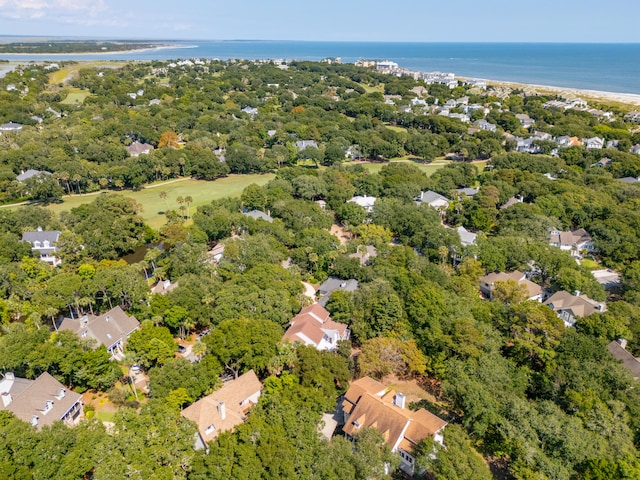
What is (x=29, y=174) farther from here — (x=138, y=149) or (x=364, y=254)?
(x=364, y=254)

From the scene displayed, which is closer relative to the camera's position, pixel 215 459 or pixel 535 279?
pixel 215 459

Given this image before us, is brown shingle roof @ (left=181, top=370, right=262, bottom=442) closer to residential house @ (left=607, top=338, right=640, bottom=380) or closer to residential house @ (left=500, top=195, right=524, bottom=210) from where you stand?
residential house @ (left=607, top=338, right=640, bottom=380)

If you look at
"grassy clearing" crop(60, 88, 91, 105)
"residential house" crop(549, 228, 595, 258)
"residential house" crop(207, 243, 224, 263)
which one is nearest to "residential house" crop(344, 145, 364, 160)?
"residential house" crop(549, 228, 595, 258)

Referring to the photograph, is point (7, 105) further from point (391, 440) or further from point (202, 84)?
point (391, 440)

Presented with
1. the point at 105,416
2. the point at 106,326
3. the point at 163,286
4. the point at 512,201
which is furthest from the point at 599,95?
the point at 105,416

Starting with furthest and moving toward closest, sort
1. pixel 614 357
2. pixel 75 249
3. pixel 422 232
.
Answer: pixel 422 232, pixel 75 249, pixel 614 357

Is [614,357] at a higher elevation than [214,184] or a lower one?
higher

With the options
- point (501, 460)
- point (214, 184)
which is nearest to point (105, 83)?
Result: point (214, 184)
